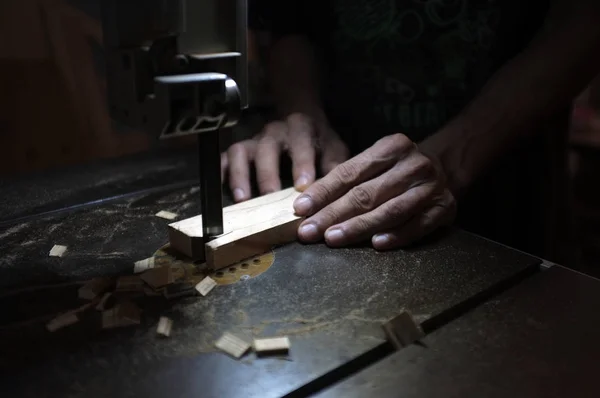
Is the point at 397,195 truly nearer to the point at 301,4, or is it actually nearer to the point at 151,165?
the point at 151,165

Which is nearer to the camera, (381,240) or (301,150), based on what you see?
(381,240)

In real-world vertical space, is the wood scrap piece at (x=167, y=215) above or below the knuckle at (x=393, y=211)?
below

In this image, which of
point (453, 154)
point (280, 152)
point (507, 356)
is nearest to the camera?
point (507, 356)

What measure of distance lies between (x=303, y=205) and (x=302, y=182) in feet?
0.58

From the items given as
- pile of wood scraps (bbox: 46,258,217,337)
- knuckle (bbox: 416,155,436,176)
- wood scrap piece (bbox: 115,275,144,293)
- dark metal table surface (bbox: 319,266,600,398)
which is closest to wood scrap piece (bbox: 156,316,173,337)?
pile of wood scraps (bbox: 46,258,217,337)

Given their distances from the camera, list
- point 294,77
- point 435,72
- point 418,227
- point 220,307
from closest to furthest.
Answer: point 220,307, point 418,227, point 435,72, point 294,77

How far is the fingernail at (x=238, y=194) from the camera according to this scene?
1.30 meters

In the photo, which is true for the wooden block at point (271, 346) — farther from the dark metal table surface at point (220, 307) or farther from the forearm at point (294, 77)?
the forearm at point (294, 77)

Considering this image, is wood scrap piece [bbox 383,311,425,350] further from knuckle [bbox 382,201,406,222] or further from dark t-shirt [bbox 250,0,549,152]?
dark t-shirt [bbox 250,0,549,152]

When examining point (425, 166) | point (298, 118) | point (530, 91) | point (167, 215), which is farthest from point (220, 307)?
point (530, 91)

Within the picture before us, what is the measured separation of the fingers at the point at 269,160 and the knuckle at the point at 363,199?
264mm

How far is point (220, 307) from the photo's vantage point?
0.88 m

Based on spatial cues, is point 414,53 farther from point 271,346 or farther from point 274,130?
point 271,346

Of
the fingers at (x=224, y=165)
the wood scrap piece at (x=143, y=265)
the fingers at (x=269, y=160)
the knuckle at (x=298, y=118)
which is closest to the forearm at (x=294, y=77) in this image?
the knuckle at (x=298, y=118)
